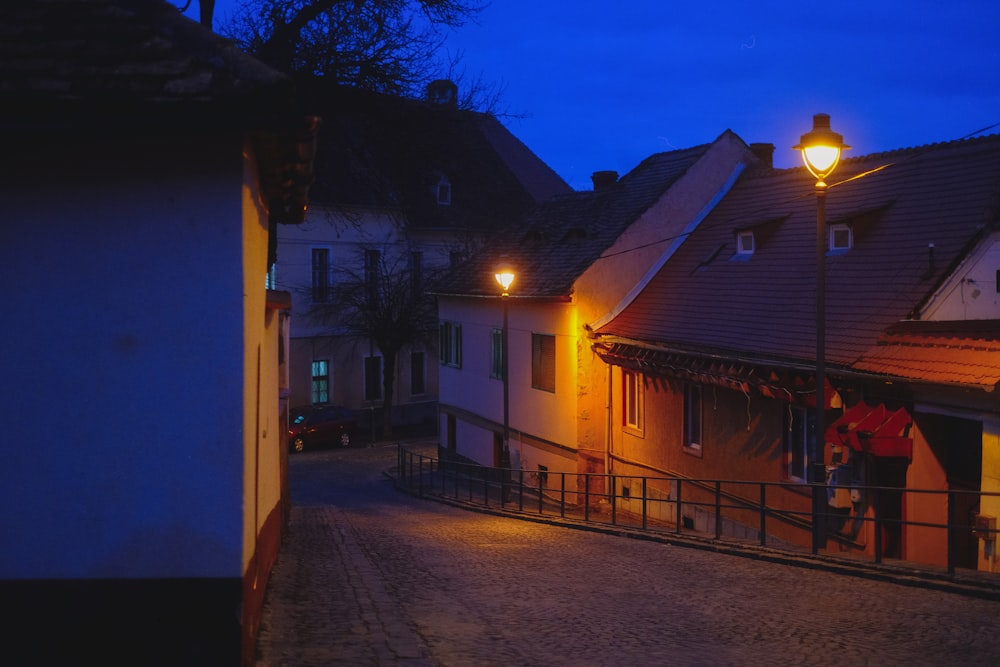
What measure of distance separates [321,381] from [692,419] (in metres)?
22.5

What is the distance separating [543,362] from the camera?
1004 inches

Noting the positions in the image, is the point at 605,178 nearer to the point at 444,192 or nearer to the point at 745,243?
the point at 745,243

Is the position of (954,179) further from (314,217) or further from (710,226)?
(314,217)

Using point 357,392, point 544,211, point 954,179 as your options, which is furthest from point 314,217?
point 954,179

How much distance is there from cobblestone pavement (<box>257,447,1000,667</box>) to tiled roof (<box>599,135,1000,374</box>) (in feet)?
15.5

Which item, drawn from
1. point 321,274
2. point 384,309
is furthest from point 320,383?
point 384,309

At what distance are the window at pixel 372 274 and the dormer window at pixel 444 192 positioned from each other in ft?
15.6

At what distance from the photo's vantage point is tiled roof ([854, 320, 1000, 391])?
41.4 feet

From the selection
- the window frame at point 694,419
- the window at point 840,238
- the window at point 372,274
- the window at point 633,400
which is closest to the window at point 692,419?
the window frame at point 694,419

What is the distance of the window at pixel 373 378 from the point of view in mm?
41156

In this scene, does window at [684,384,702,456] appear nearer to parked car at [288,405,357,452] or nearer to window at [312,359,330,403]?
parked car at [288,405,357,452]

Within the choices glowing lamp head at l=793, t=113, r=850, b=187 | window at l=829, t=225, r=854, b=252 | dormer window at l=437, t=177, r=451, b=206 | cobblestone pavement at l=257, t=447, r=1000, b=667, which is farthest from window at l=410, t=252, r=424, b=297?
glowing lamp head at l=793, t=113, r=850, b=187

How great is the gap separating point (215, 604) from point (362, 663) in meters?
1.45

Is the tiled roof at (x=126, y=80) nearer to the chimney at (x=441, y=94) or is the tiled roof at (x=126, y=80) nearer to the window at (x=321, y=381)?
the chimney at (x=441, y=94)
